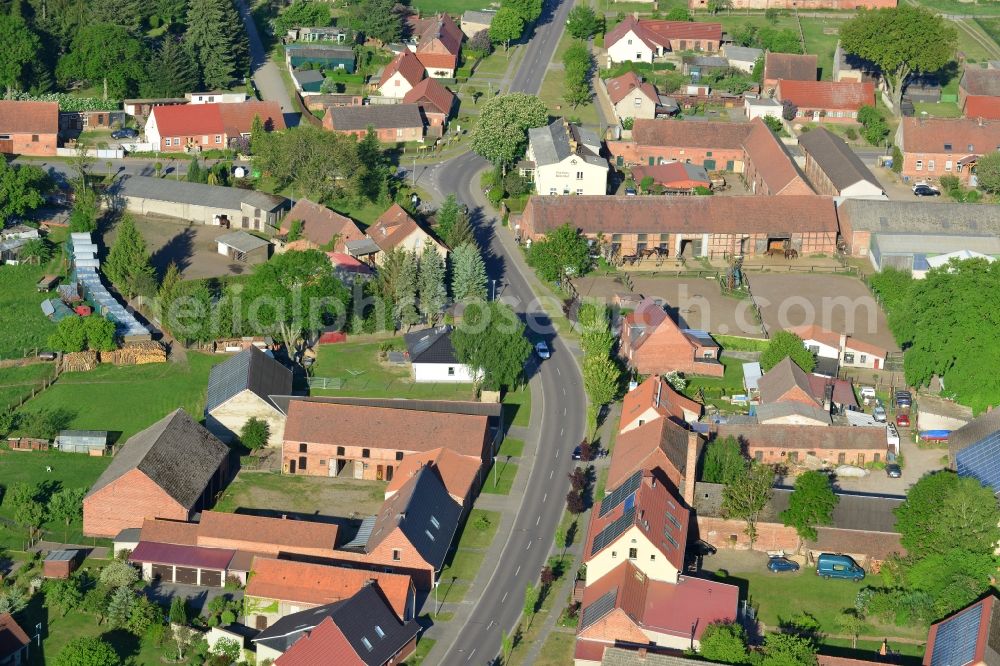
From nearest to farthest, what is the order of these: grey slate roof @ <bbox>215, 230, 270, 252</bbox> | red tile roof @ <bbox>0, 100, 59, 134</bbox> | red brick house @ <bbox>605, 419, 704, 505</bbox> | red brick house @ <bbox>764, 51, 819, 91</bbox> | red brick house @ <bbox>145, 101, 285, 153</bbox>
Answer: red brick house @ <bbox>605, 419, 704, 505</bbox>, grey slate roof @ <bbox>215, 230, 270, 252</bbox>, red tile roof @ <bbox>0, 100, 59, 134</bbox>, red brick house @ <bbox>145, 101, 285, 153</bbox>, red brick house @ <bbox>764, 51, 819, 91</bbox>

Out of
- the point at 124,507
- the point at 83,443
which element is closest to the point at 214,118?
the point at 83,443

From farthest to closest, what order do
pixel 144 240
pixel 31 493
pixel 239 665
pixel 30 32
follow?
pixel 30 32, pixel 144 240, pixel 31 493, pixel 239 665

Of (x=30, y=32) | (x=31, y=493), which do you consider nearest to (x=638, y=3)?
(x=30, y=32)

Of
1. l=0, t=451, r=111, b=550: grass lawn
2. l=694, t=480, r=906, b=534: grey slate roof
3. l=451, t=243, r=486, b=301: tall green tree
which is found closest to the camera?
l=694, t=480, r=906, b=534: grey slate roof

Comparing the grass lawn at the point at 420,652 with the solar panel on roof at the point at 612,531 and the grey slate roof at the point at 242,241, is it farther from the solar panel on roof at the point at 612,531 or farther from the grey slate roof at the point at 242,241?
the grey slate roof at the point at 242,241

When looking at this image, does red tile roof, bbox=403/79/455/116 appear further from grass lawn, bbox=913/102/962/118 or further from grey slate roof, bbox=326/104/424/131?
grass lawn, bbox=913/102/962/118

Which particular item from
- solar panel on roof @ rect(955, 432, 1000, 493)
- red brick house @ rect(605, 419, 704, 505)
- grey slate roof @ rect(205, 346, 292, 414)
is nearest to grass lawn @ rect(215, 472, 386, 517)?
grey slate roof @ rect(205, 346, 292, 414)

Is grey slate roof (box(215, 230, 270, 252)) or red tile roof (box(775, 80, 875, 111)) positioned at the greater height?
red tile roof (box(775, 80, 875, 111))

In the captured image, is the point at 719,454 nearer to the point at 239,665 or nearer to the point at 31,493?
the point at 239,665
